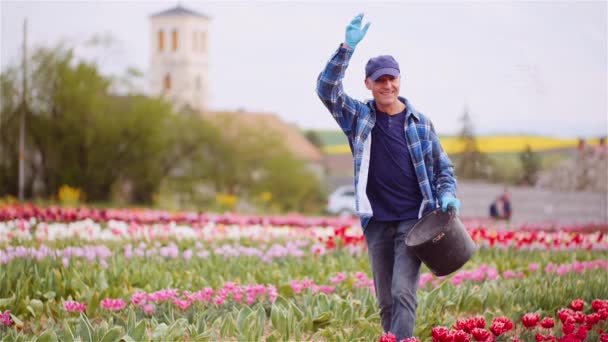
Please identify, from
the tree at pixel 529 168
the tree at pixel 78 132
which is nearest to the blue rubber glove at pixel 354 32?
the tree at pixel 78 132

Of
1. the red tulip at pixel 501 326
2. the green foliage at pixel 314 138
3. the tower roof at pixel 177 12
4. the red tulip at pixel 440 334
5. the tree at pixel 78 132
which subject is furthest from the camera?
the tower roof at pixel 177 12

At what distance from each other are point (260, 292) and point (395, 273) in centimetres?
162

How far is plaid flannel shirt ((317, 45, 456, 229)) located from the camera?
4.48 m

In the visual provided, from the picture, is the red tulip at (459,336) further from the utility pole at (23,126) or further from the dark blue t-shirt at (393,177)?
the utility pole at (23,126)

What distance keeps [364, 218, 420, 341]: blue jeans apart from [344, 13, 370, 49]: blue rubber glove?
929 millimetres

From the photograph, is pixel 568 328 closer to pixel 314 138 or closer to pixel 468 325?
pixel 468 325

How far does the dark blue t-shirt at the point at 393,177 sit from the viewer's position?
4516 millimetres

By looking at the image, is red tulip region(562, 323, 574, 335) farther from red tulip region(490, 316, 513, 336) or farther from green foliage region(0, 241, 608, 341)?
green foliage region(0, 241, 608, 341)

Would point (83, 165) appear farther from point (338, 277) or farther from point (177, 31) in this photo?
point (177, 31)

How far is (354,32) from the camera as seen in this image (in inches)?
175

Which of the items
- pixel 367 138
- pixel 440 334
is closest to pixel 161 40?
pixel 367 138

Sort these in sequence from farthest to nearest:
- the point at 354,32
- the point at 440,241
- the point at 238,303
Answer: the point at 238,303, the point at 354,32, the point at 440,241

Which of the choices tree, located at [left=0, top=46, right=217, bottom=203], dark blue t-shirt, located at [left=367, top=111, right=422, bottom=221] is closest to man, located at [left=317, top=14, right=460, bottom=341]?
dark blue t-shirt, located at [left=367, top=111, right=422, bottom=221]

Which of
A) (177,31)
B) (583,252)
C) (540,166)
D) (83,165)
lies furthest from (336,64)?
(177,31)
